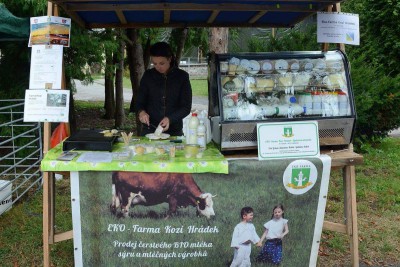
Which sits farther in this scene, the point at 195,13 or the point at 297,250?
the point at 195,13

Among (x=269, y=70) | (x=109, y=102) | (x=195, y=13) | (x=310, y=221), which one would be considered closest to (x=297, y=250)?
(x=310, y=221)

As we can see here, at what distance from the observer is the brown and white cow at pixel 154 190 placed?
2867mm

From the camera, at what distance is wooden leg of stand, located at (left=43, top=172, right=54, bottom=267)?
3.06 metres

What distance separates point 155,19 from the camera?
13.5ft

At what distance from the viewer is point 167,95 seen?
403 centimetres

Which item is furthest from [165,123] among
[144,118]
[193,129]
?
[193,129]

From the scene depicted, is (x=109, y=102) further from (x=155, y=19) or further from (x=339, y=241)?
(x=339, y=241)

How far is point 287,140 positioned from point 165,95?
1.43m

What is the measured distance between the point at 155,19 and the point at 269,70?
1.45 metres

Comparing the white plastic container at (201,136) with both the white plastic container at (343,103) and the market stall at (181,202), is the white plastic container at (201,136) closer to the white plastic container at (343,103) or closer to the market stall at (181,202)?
the market stall at (181,202)

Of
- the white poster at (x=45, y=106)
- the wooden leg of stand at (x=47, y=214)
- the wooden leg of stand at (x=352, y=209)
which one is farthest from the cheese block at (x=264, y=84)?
the wooden leg of stand at (x=47, y=214)

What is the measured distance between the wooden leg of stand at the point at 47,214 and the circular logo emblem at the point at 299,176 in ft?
5.46

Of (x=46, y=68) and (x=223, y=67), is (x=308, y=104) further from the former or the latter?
(x=46, y=68)

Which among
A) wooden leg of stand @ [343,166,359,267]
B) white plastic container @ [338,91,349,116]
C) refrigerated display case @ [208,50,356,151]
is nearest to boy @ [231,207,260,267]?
refrigerated display case @ [208,50,356,151]
